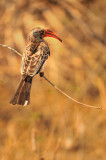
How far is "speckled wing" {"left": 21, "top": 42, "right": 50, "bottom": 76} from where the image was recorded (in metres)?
3.19

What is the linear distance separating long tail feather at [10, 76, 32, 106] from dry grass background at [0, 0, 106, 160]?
182 inches

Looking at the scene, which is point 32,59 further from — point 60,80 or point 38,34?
point 60,80

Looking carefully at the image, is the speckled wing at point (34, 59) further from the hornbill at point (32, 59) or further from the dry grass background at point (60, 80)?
the dry grass background at point (60, 80)

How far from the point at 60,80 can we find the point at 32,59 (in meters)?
7.76

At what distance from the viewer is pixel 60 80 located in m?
11.0

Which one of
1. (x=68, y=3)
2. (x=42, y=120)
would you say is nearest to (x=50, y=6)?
(x=68, y=3)

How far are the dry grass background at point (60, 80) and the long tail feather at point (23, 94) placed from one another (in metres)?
4.62

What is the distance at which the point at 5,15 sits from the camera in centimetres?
924

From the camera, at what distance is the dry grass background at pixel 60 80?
8984mm

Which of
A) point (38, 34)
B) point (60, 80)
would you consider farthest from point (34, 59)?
point (60, 80)

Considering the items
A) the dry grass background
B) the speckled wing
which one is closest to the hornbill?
the speckled wing

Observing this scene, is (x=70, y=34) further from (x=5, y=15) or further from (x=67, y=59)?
(x=5, y=15)

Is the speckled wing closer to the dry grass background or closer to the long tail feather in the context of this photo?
the long tail feather

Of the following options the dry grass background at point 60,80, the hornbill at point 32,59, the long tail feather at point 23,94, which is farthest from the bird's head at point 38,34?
the dry grass background at point 60,80
